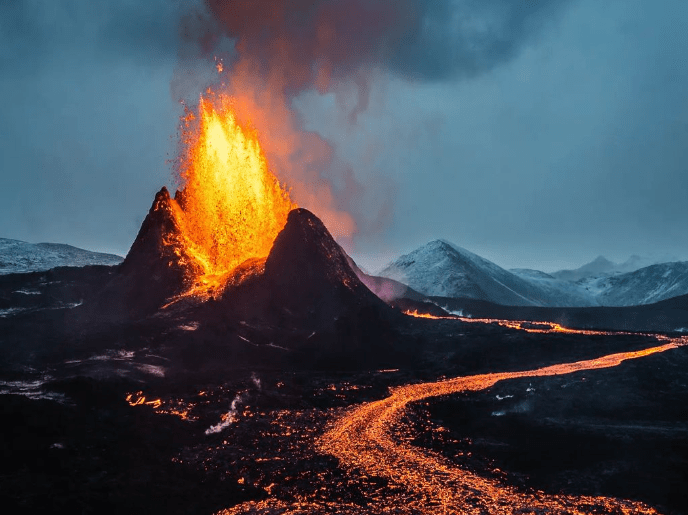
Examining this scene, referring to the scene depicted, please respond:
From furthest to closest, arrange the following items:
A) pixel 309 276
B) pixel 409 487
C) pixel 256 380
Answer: pixel 309 276 < pixel 256 380 < pixel 409 487

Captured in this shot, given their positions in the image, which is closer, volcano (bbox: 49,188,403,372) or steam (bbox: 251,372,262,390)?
steam (bbox: 251,372,262,390)

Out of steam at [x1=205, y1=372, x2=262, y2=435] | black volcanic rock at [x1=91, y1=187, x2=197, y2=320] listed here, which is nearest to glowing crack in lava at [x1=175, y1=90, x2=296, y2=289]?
black volcanic rock at [x1=91, y1=187, x2=197, y2=320]

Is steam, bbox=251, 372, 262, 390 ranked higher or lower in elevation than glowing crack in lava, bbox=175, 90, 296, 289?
lower

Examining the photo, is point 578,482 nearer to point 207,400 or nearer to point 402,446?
point 402,446

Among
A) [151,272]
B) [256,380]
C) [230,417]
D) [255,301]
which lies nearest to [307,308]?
[255,301]

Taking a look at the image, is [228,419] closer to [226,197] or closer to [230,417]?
[230,417]

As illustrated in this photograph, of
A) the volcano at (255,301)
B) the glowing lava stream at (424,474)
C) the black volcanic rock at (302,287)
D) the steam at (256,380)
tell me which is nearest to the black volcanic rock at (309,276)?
the black volcanic rock at (302,287)

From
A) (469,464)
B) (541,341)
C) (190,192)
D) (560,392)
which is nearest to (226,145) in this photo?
(190,192)

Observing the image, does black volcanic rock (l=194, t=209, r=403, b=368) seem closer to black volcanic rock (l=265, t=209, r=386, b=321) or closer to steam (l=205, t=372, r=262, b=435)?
black volcanic rock (l=265, t=209, r=386, b=321)
